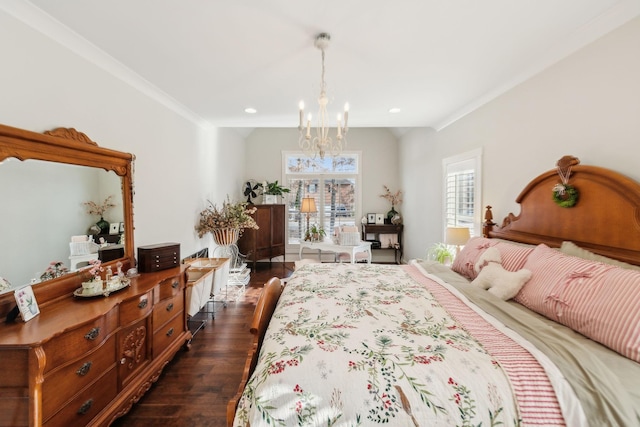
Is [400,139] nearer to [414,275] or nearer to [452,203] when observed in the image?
[452,203]

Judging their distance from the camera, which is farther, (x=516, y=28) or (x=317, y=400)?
(x=516, y=28)

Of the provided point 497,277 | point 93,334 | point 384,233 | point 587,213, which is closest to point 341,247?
point 384,233

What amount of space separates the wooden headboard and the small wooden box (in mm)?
3101

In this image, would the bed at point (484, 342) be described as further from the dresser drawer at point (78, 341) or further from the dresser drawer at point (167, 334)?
the dresser drawer at point (167, 334)

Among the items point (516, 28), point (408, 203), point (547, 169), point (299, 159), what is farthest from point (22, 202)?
point (408, 203)

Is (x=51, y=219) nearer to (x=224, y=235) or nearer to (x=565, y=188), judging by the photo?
(x=224, y=235)

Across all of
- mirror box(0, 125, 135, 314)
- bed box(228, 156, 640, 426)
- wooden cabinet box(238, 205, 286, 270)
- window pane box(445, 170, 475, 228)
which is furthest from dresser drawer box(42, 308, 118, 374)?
window pane box(445, 170, 475, 228)

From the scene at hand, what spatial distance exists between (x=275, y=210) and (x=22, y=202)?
3.94m

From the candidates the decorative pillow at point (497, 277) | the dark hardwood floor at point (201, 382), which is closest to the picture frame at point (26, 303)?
the dark hardwood floor at point (201, 382)

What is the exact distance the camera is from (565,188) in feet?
6.15

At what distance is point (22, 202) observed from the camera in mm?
1477

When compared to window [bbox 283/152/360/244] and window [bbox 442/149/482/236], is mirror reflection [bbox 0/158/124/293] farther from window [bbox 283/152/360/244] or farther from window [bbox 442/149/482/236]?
window [bbox 283/152/360/244]

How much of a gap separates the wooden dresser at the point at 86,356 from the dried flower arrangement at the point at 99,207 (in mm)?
574

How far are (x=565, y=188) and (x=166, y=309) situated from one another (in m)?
3.17
